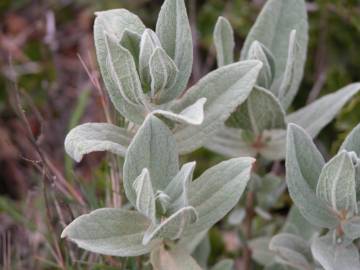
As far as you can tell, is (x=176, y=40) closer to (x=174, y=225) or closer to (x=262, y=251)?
(x=174, y=225)

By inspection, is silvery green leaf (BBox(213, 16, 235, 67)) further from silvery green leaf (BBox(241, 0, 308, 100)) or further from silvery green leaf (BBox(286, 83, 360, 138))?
silvery green leaf (BBox(286, 83, 360, 138))

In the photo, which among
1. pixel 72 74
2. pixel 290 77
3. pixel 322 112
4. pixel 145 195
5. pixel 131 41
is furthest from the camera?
pixel 72 74

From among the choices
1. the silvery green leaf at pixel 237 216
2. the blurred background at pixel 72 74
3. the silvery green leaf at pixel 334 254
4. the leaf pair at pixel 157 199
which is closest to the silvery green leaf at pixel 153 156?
the leaf pair at pixel 157 199

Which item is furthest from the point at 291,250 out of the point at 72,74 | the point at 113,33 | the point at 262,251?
the point at 72,74

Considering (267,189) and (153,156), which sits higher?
(153,156)

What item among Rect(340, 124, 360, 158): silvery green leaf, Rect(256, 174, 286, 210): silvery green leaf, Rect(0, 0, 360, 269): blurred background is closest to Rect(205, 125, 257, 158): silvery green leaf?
Rect(256, 174, 286, 210): silvery green leaf

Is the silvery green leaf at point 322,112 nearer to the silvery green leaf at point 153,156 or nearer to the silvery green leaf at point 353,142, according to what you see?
the silvery green leaf at point 353,142
